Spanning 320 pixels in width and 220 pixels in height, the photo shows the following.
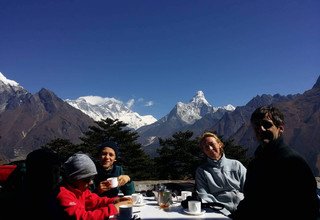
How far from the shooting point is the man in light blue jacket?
4.83 meters

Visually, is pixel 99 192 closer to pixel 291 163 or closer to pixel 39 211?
pixel 39 211

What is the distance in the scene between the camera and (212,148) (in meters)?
5.14

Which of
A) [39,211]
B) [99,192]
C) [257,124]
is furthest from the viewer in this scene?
[99,192]

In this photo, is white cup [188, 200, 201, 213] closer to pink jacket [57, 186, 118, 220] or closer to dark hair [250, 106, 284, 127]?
pink jacket [57, 186, 118, 220]

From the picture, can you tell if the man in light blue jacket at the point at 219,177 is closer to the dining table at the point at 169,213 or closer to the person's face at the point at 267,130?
the dining table at the point at 169,213

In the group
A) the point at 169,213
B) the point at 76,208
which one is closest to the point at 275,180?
the point at 169,213

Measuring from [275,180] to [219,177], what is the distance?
1.98m

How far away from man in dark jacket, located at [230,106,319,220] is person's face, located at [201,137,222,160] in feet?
4.92

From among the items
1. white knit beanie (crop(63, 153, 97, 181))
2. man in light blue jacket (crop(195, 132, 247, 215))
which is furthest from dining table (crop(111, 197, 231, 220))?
man in light blue jacket (crop(195, 132, 247, 215))

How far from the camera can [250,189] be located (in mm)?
3406

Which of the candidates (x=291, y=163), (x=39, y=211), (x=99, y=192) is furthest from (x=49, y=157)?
(x=291, y=163)

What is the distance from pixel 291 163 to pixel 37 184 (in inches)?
89.0

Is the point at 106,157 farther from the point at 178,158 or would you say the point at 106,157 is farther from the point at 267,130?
the point at 178,158

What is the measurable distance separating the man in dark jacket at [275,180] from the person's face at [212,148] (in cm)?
150
